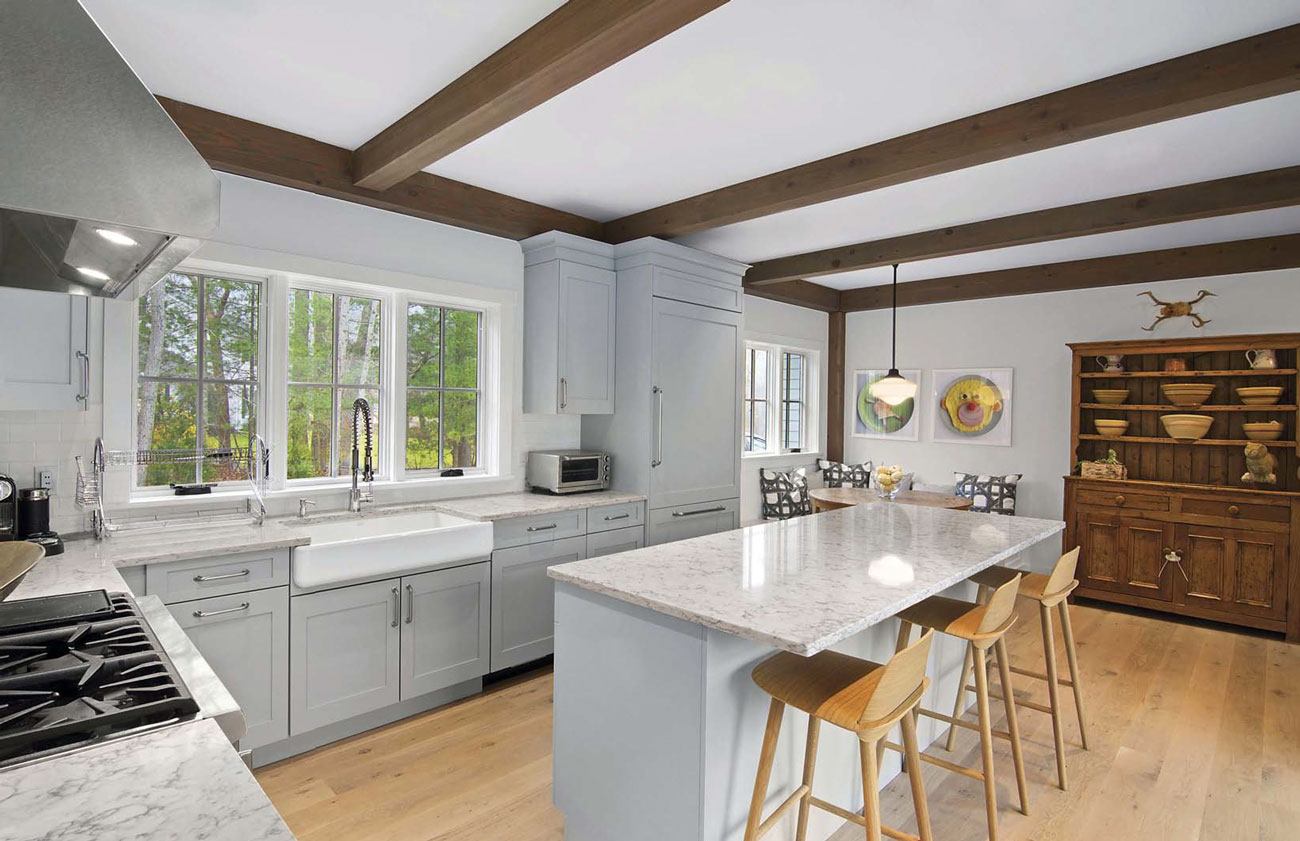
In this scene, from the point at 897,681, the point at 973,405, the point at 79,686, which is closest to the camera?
the point at 79,686

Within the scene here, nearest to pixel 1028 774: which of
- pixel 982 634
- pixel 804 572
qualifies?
pixel 982 634

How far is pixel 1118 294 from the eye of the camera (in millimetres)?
5246

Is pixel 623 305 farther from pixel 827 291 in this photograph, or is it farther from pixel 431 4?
pixel 827 291

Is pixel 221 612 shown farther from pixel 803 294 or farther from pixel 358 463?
pixel 803 294

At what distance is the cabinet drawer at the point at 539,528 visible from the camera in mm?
3393

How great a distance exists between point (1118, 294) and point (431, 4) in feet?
17.4

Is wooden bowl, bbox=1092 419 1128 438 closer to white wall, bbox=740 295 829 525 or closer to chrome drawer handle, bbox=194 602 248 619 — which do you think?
white wall, bbox=740 295 829 525

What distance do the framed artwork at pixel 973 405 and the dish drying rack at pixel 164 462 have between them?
17.5 ft

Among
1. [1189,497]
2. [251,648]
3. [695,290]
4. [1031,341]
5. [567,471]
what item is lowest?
[251,648]

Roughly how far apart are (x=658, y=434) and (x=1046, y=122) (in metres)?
2.44

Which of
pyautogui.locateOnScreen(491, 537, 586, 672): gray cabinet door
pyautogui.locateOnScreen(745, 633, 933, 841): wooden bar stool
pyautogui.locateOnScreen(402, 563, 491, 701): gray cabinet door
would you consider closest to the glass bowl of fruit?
pyautogui.locateOnScreen(491, 537, 586, 672): gray cabinet door

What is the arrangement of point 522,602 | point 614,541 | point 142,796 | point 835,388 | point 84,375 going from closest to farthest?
1. point 142,796
2. point 84,375
3. point 522,602
4. point 614,541
5. point 835,388

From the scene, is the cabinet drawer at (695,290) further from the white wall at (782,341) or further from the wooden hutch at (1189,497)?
the wooden hutch at (1189,497)

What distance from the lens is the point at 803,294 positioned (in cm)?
627
